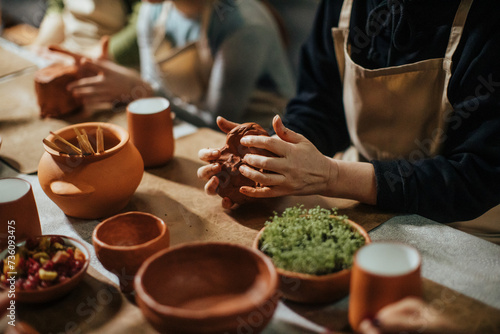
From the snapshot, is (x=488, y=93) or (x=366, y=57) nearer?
(x=488, y=93)

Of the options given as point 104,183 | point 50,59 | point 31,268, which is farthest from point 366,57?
point 50,59

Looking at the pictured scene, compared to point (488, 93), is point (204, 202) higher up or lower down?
lower down

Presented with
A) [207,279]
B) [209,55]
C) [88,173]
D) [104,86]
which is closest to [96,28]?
[209,55]

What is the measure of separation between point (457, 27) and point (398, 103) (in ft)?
0.86

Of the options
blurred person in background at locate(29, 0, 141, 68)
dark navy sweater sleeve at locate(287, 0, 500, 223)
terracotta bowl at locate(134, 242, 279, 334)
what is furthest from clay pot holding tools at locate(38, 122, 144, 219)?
blurred person in background at locate(29, 0, 141, 68)

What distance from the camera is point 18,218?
1109 millimetres

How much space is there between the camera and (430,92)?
4.66 feet

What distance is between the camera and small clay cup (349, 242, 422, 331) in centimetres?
81

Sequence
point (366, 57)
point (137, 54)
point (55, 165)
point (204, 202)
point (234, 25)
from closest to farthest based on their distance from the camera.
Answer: point (55, 165)
point (204, 202)
point (366, 57)
point (234, 25)
point (137, 54)

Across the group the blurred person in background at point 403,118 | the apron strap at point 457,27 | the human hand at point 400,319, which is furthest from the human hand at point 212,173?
the apron strap at point 457,27

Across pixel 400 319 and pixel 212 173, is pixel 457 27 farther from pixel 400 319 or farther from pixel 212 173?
pixel 400 319

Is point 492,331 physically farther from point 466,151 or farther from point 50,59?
point 50,59

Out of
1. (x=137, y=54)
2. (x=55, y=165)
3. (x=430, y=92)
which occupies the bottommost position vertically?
(x=137, y=54)

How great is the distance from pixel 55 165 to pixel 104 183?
0.41ft
